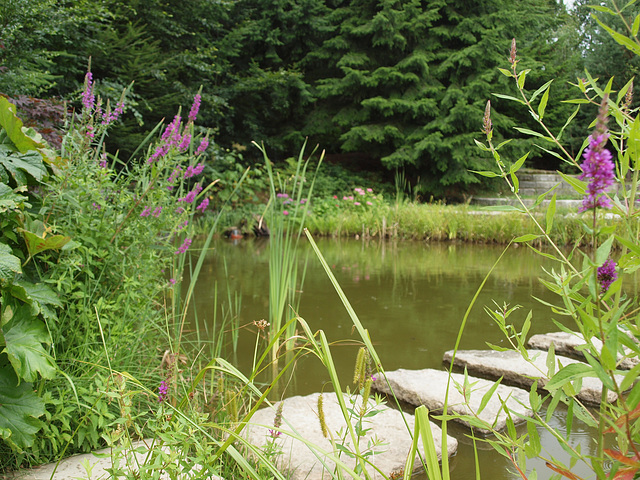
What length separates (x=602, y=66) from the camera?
49.3 ft

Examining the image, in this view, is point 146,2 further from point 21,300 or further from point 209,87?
point 21,300

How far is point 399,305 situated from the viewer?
11.3 ft

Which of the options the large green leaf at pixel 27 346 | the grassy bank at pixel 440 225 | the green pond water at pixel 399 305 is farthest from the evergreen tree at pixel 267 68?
the large green leaf at pixel 27 346

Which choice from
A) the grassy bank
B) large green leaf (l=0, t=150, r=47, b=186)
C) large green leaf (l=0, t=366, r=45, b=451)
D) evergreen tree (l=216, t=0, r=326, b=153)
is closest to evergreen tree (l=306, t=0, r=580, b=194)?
evergreen tree (l=216, t=0, r=326, b=153)

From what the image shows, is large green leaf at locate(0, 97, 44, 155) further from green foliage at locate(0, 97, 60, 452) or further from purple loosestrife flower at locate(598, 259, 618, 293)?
purple loosestrife flower at locate(598, 259, 618, 293)

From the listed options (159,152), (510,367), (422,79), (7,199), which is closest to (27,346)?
(7,199)

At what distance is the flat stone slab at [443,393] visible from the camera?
1817 mm

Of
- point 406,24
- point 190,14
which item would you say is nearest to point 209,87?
point 190,14

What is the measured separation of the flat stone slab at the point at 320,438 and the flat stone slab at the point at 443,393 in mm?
120

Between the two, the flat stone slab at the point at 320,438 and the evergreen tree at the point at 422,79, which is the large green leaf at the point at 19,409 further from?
the evergreen tree at the point at 422,79

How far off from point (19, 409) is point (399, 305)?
2.60 metres

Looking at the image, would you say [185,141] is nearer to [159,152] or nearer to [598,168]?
[159,152]

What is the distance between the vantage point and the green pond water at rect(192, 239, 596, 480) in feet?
6.90

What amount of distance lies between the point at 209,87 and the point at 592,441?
1196cm
